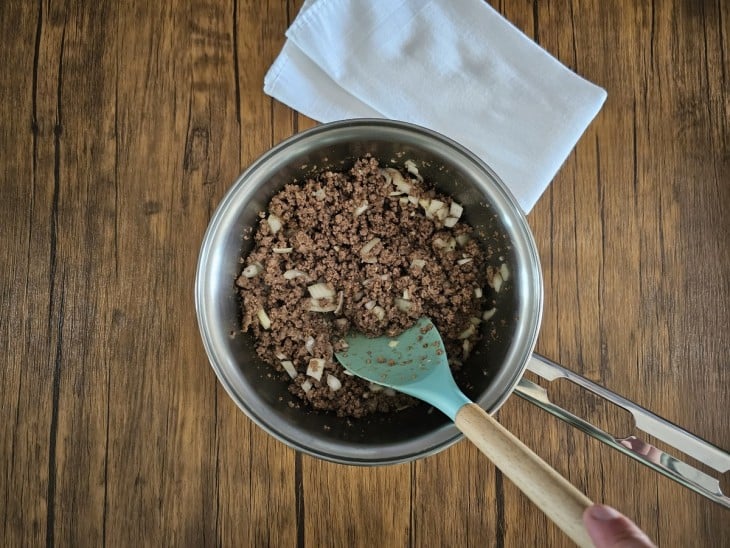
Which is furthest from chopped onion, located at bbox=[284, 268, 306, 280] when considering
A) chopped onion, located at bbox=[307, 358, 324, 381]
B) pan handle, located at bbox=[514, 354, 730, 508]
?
pan handle, located at bbox=[514, 354, 730, 508]

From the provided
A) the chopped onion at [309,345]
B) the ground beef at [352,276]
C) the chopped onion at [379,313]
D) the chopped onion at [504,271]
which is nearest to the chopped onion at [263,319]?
the ground beef at [352,276]

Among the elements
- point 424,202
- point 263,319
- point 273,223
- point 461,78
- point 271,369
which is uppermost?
point 461,78

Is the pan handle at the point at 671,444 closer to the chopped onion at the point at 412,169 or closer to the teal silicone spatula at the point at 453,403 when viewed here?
the teal silicone spatula at the point at 453,403

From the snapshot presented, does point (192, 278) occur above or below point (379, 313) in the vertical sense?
below

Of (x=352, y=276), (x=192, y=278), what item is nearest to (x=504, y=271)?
(x=352, y=276)

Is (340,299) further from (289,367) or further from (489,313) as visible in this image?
(489,313)

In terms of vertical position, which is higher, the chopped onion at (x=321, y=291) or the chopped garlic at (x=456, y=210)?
the chopped garlic at (x=456, y=210)

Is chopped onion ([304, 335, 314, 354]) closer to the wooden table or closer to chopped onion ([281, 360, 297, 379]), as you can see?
chopped onion ([281, 360, 297, 379])

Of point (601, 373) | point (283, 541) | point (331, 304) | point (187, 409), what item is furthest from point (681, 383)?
point (187, 409)
